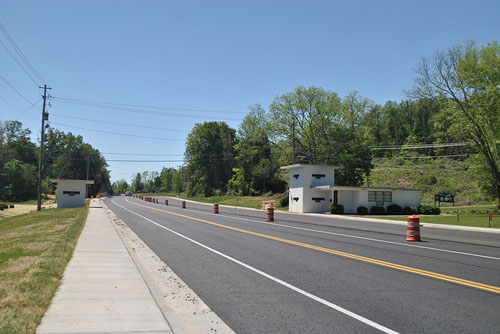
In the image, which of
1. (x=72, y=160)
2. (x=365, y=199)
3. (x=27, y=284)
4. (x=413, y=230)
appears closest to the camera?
(x=27, y=284)

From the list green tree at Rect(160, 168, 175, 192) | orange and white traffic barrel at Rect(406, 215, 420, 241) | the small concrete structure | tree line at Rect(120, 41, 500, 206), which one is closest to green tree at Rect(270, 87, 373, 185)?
tree line at Rect(120, 41, 500, 206)

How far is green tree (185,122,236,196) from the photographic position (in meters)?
94.6

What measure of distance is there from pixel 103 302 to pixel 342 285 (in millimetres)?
4309

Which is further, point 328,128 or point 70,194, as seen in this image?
point 328,128

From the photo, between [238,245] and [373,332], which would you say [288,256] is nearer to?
[238,245]

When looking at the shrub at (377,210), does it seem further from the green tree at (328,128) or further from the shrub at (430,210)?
the green tree at (328,128)

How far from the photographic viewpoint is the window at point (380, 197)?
3953cm

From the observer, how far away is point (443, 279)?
26.2 ft

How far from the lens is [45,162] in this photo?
125250mm

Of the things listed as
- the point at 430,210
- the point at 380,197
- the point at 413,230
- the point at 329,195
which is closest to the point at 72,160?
the point at 329,195

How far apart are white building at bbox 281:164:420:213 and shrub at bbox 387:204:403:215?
2.11ft

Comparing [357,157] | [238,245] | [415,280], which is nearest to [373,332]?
[415,280]

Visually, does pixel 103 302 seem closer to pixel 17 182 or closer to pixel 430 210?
pixel 430 210

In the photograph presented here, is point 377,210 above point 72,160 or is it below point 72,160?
below
